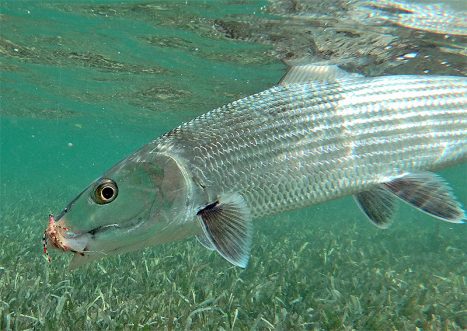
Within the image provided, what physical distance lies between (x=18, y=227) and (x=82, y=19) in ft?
23.3

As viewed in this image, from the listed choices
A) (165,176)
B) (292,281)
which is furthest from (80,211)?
(292,281)

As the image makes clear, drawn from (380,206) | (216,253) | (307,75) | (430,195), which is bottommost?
(216,253)

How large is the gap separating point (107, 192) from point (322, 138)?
1442 mm

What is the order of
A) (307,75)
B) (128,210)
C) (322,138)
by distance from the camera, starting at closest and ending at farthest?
(128,210)
(322,138)
(307,75)

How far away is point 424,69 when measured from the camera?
14.4 meters

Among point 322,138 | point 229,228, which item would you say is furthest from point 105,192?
point 322,138

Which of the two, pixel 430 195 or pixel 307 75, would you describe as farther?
pixel 307 75

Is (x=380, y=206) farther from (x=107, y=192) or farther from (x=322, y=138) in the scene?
(x=107, y=192)

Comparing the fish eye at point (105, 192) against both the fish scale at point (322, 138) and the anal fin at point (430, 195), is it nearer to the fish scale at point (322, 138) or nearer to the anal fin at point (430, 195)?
the fish scale at point (322, 138)

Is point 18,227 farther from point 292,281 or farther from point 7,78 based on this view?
point 7,78

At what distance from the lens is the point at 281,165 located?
270 cm

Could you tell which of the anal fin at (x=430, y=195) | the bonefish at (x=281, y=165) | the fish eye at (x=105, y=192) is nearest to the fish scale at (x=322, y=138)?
the bonefish at (x=281, y=165)

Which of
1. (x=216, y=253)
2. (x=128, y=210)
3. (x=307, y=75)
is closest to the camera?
(x=128, y=210)

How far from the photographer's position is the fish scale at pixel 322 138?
262cm
